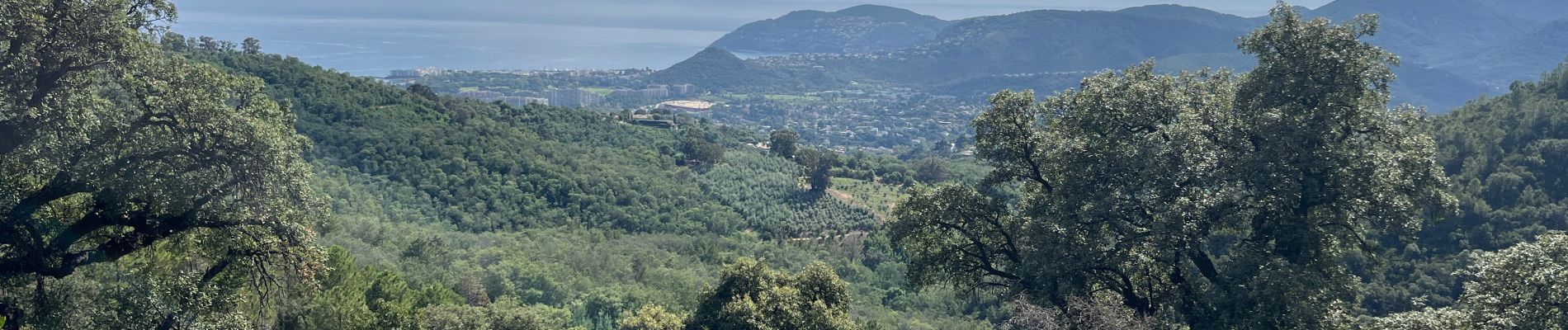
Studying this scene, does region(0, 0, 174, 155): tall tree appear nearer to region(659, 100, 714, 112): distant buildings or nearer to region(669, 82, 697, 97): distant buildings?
region(659, 100, 714, 112): distant buildings

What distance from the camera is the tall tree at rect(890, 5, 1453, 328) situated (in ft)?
28.4

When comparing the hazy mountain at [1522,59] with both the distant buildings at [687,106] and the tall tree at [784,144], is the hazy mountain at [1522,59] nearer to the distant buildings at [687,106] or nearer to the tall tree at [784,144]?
the distant buildings at [687,106]

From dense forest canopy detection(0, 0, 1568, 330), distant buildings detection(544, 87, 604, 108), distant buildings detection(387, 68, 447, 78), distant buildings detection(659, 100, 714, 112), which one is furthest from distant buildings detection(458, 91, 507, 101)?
dense forest canopy detection(0, 0, 1568, 330)

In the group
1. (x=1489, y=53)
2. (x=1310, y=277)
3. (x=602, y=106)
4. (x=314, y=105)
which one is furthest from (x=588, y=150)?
(x=1489, y=53)

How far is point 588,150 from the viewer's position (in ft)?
152

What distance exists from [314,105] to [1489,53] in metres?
247

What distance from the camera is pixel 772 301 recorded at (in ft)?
43.3

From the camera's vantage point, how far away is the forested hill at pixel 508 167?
120 ft

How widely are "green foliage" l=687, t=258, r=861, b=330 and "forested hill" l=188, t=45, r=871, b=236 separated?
23.2 m

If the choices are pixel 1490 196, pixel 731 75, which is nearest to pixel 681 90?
pixel 731 75

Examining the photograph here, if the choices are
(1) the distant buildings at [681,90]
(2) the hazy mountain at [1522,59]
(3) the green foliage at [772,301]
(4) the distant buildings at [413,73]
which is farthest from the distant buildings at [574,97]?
(2) the hazy mountain at [1522,59]

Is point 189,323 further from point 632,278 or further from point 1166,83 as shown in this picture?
point 632,278

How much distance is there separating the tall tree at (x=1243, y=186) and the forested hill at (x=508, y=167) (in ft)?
95.8

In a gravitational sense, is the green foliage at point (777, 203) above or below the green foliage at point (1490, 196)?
below
